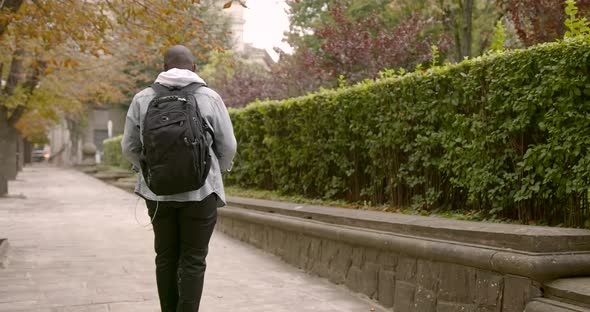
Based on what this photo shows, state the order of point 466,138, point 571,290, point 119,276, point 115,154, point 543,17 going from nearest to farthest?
point 571,290 → point 466,138 → point 119,276 → point 543,17 → point 115,154

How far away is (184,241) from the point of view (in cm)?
385

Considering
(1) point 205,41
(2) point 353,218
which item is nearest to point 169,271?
(2) point 353,218

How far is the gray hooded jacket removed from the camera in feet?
12.7

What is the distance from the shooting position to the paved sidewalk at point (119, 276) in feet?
17.3

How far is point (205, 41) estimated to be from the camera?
9281 millimetres

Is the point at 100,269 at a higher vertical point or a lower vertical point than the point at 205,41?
lower

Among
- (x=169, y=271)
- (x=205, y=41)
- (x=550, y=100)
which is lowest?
(x=169, y=271)

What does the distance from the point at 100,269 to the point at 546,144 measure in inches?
187

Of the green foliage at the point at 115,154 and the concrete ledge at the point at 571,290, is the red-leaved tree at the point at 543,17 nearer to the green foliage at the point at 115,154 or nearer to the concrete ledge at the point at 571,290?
the concrete ledge at the point at 571,290

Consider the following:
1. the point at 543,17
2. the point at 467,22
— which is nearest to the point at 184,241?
the point at 543,17

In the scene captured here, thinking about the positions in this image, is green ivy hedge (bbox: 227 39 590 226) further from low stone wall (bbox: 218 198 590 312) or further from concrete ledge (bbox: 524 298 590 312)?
concrete ledge (bbox: 524 298 590 312)

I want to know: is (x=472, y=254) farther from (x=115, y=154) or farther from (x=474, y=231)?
(x=115, y=154)

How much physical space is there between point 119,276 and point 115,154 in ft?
102

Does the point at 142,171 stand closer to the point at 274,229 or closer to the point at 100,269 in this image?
the point at 100,269
